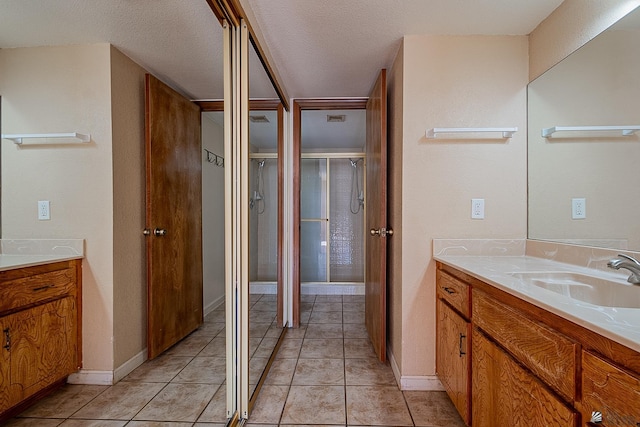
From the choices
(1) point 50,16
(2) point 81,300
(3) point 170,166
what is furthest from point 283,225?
(1) point 50,16

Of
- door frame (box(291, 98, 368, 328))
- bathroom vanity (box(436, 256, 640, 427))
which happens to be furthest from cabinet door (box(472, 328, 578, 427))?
door frame (box(291, 98, 368, 328))

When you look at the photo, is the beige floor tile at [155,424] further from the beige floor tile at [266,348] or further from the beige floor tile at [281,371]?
the beige floor tile at [281,371]

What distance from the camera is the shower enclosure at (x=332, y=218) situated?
444cm

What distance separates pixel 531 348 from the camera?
0.98 meters

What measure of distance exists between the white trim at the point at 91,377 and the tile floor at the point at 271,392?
0.02m

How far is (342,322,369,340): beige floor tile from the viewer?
2.78 meters

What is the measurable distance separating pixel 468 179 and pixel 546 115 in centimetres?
53

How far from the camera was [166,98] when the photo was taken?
1287mm

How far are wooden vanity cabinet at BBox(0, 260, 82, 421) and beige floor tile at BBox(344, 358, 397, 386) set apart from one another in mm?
1617

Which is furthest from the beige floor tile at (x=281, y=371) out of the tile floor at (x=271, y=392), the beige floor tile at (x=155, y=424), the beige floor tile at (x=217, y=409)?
the beige floor tile at (x=155, y=424)

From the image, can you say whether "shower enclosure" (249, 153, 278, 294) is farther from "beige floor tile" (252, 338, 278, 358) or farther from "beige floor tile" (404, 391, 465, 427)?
"beige floor tile" (404, 391, 465, 427)

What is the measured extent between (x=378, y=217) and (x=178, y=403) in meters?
1.71

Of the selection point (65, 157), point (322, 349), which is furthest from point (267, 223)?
point (65, 157)

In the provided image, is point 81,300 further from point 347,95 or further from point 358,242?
point 358,242
